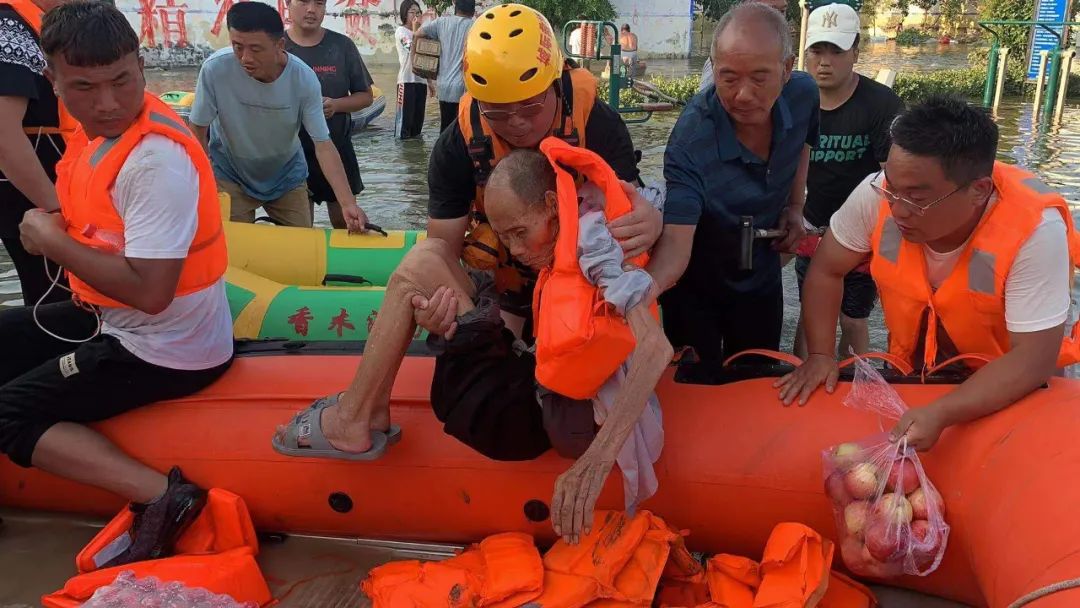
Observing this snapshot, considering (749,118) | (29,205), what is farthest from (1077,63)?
(29,205)

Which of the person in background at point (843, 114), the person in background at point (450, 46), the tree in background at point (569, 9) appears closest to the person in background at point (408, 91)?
the person in background at point (450, 46)

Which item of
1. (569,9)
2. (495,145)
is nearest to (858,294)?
(495,145)

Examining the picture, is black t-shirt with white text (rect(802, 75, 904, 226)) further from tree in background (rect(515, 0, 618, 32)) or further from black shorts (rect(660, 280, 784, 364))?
tree in background (rect(515, 0, 618, 32))

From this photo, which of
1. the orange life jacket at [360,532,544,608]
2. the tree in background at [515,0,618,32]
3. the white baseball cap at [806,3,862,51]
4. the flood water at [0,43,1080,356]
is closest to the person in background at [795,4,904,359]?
the white baseball cap at [806,3,862,51]

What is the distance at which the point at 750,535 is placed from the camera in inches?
100

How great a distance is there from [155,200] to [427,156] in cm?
746

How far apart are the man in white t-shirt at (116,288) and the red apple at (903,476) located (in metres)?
2.15

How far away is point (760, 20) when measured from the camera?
2535mm

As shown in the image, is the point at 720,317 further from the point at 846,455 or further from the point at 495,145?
the point at 495,145

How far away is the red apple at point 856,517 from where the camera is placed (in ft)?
7.08

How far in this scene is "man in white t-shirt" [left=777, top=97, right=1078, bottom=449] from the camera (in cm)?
211

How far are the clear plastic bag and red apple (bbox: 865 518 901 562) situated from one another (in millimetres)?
1819

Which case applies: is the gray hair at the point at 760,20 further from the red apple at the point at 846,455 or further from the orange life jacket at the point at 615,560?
the orange life jacket at the point at 615,560

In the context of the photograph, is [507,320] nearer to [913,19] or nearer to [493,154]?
[493,154]
